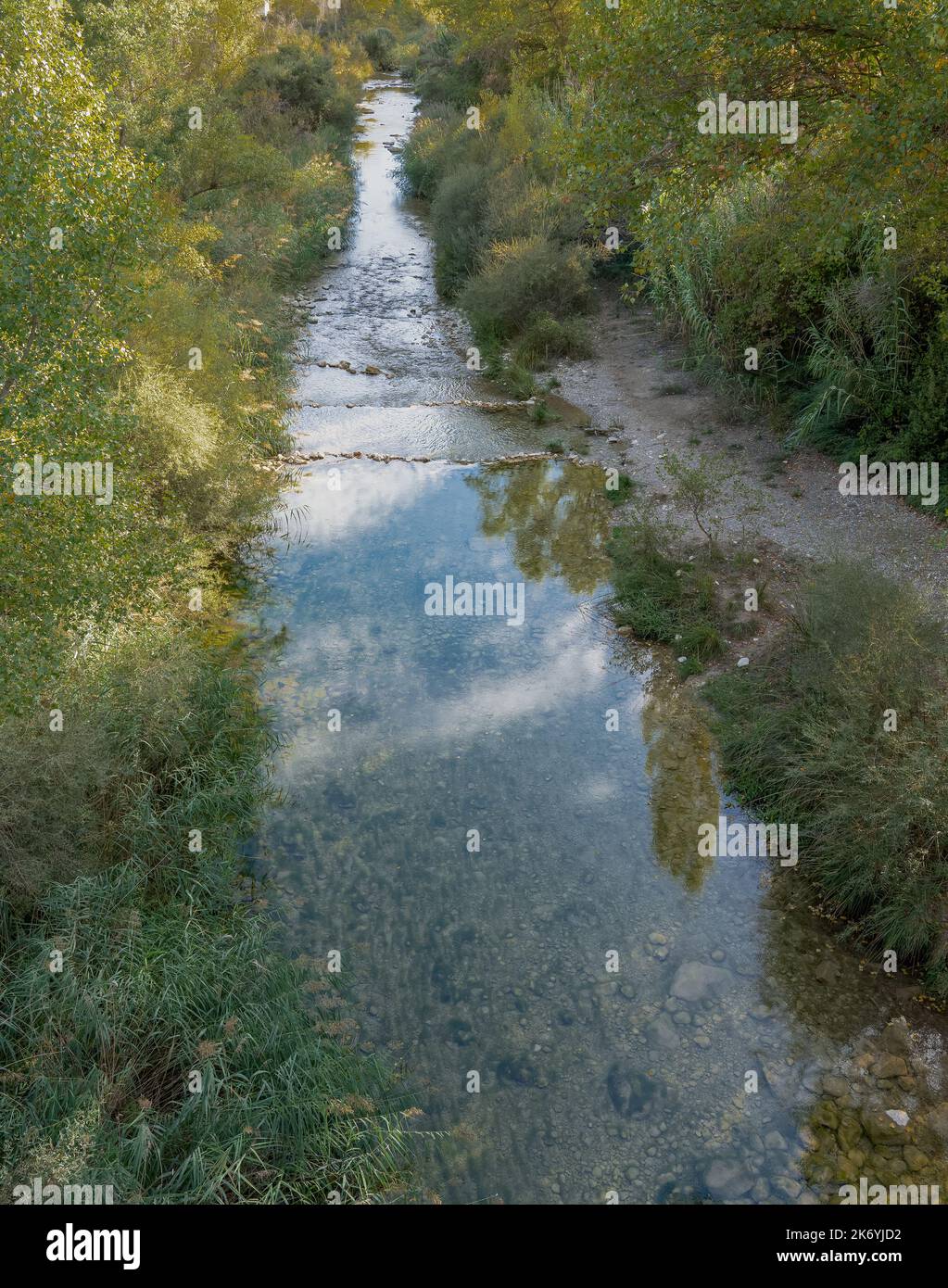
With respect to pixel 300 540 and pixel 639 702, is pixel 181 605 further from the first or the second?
pixel 639 702

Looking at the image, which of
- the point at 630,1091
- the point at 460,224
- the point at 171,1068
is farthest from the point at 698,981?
the point at 460,224

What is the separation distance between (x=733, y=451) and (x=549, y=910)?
8635mm

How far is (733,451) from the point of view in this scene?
13422 mm

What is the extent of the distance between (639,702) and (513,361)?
10.1m

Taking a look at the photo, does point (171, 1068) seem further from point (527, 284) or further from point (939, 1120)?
point (527, 284)

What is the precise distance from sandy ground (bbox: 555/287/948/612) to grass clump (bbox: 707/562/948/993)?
105cm

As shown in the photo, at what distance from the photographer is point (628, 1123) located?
221 inches

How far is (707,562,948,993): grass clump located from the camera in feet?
21.4

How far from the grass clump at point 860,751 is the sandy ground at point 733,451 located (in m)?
1.05

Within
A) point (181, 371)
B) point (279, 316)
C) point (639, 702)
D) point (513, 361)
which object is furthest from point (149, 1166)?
point (279, 316)

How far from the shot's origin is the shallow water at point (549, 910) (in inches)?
218

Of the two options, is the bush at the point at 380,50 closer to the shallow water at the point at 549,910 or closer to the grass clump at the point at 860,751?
the shallow water at the point at 549,910

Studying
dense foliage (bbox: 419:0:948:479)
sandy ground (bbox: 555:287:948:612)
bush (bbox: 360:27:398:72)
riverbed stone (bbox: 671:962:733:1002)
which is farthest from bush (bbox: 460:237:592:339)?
bush (bbox: 360:27:398:72)

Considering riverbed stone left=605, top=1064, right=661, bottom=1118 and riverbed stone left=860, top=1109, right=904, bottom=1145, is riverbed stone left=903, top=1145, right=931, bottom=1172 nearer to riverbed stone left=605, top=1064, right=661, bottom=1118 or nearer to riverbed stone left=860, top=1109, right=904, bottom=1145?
riverbed stone left=860, top=1109, right=904, bottom=1145
